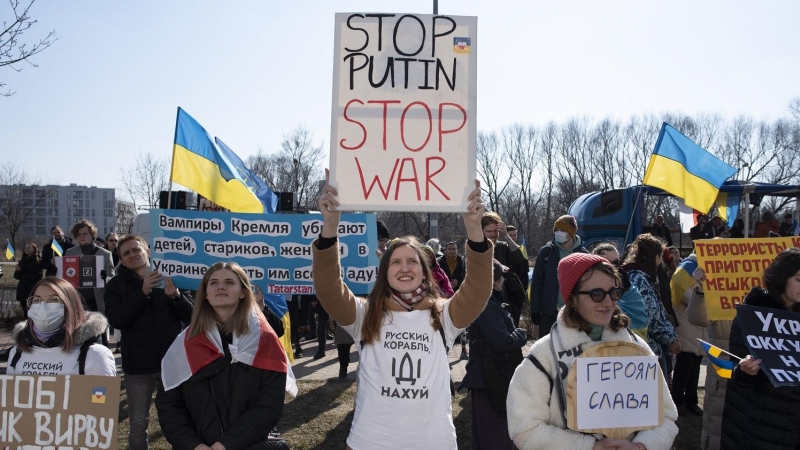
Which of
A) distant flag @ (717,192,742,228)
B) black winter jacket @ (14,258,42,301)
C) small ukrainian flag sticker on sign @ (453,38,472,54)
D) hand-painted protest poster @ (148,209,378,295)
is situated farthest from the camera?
distant flag @ (717,192,742,228)

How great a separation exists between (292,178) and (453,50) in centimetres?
4432

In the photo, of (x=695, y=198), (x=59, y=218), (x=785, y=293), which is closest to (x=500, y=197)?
(x=695, y=198)

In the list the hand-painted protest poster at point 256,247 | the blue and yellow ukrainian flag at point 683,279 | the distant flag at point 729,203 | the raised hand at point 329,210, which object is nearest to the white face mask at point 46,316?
the raised hand at point 329,210

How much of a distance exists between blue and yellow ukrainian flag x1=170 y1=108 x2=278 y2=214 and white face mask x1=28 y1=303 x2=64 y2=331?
3045 millimetres

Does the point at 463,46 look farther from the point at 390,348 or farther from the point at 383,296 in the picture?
the point at 390,348

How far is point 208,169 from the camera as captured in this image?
706cm

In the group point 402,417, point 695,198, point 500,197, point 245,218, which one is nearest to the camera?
point 402,417

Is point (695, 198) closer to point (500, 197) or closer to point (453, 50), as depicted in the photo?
point (453, 50)

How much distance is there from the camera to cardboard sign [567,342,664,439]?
8.97 ft

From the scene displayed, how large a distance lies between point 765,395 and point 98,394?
3.71 meters

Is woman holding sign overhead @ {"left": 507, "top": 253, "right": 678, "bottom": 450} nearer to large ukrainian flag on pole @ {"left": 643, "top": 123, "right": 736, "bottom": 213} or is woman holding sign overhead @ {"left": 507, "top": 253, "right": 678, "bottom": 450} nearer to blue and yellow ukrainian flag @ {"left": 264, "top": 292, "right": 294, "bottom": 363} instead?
blue and yellow ukrainian flag @ {"left": 264, "top": 292, "right": 294, "bottom": 363}

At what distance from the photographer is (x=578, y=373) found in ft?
8.98

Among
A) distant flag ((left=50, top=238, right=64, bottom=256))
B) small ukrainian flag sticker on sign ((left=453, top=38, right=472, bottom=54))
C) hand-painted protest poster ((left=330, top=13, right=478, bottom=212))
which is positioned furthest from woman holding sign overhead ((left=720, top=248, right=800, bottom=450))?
distant flag ((left=50, top=238, right=64, bottom=256))

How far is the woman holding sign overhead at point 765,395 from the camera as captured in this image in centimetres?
356
